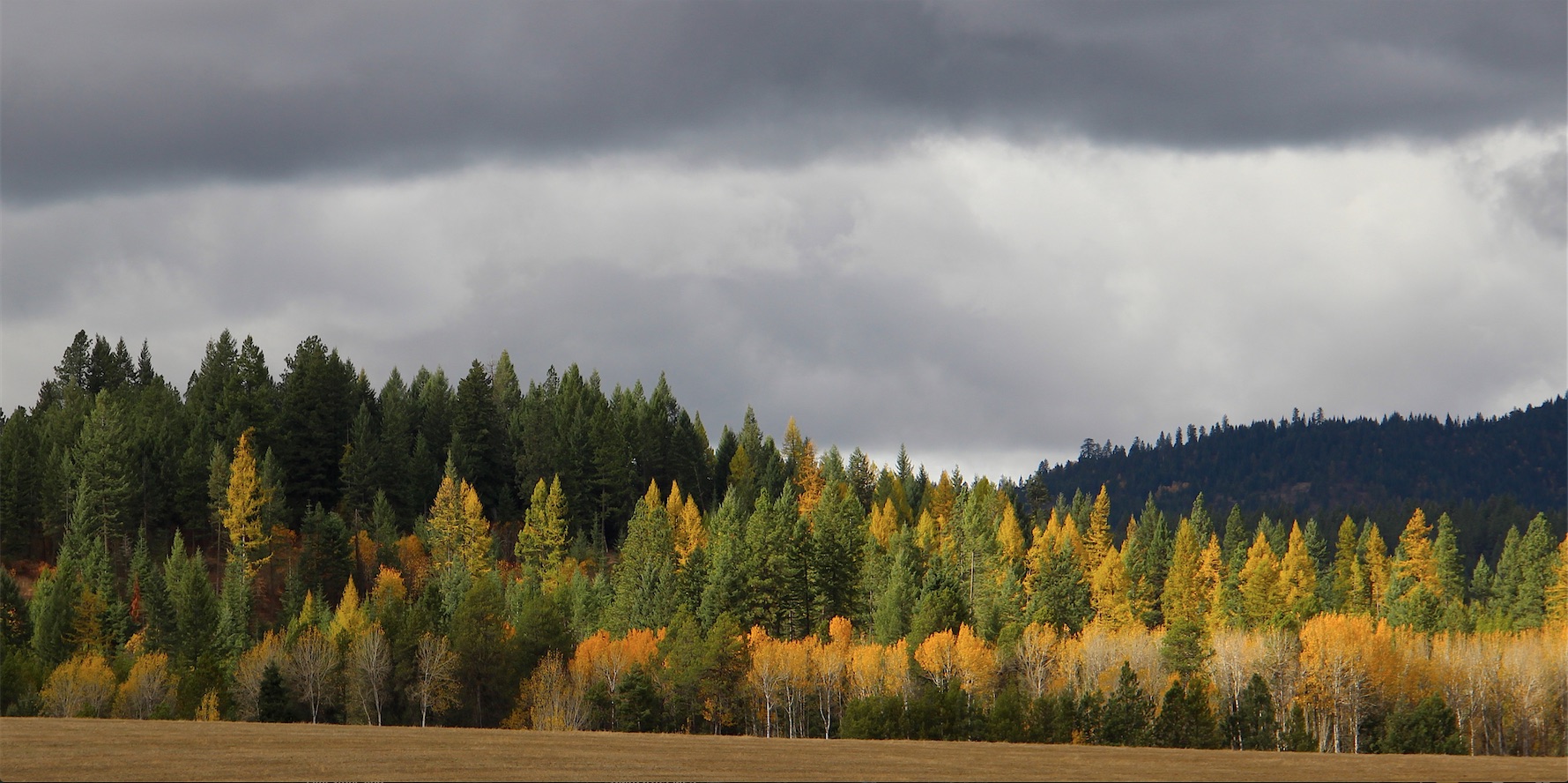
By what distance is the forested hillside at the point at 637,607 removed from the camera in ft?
378

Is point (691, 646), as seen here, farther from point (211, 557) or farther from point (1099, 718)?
point (211, 557)

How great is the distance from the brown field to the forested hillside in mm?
41258

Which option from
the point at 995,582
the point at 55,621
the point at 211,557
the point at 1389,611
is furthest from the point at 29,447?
the point at 1389,611

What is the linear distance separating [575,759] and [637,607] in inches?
3146

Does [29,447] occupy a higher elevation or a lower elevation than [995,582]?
higher

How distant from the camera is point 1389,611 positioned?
157875 millimetres

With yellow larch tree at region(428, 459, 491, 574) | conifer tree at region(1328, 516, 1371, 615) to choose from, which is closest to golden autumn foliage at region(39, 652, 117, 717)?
yellow larch tree at region(428, 459, 491, 574)

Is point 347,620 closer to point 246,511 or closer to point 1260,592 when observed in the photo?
point 246,511

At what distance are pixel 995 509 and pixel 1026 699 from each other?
90.8 metres

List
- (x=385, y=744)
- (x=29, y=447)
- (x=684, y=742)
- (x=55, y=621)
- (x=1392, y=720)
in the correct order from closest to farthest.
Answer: (x=385, y=744) < (x=684, y=742) < (x=1392, y=720) < (x=55, y=621) < (x=29, y=447)

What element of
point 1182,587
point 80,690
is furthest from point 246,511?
point 1182,587

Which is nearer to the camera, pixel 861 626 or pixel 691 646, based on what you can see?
pixel 691 646

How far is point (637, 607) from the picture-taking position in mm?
136875

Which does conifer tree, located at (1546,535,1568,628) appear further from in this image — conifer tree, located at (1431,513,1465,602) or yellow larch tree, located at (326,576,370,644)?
yellow larch tree, located at (326,576,370,644)
